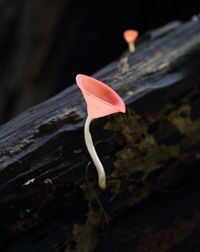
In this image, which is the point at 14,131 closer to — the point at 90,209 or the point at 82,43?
the point at 90,209

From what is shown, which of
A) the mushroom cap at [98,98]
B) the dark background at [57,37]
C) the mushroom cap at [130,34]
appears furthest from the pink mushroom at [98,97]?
the dark background at [57,37]

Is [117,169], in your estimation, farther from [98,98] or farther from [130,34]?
[130,34]

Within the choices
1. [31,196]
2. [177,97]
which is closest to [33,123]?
[31,196]

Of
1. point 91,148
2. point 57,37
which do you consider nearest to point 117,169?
point 91,148

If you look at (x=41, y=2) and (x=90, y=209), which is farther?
(x=41, y=2)

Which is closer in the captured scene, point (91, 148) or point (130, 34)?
point (91, 148)
